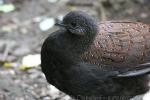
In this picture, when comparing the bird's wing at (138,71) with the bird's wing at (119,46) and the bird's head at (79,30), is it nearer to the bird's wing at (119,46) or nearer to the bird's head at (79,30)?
the bird's wing at (119,46)

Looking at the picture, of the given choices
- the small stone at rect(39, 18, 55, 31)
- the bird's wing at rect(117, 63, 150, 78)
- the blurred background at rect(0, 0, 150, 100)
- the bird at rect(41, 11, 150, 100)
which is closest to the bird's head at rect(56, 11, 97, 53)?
the bird at rect(41, 11, 150, 100)

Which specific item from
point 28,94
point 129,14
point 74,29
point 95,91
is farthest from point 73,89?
point 129,14

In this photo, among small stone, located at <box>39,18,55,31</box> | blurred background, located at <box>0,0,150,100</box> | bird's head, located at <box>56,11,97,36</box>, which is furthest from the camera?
small stone, located at <box>39,18,55,31</box>

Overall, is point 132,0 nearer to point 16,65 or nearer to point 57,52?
point 16,65

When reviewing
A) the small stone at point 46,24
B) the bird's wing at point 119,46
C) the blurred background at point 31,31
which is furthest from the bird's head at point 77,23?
the small stone at point 46,24

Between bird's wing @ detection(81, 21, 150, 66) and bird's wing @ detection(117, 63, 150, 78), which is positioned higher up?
bird's wing @ detection(81, 21, 150, 66)

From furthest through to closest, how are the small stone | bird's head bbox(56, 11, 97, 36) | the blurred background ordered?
the small stone < the blurred background < bird's head bbox(56, 11, 97, 36)

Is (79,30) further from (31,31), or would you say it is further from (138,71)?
(31,31)

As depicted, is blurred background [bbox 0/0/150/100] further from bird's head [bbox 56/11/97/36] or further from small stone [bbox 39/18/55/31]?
bird's head [bbox 56/11/97/36]
